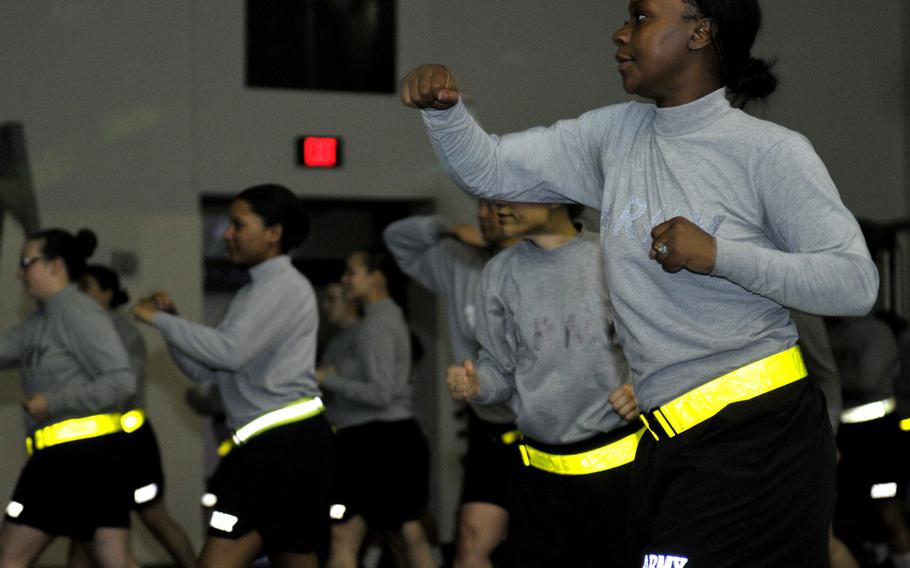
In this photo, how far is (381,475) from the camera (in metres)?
5.70

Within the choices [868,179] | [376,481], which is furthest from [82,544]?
[868,179]

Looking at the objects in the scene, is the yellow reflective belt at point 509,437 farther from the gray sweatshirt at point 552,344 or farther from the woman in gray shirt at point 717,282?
the woman in gray shirt at point 717,282

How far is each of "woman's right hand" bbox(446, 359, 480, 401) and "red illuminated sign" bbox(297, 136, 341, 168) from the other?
455 cm

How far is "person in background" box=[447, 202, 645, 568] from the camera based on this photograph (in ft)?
10.6

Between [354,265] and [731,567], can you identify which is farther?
[354,265]

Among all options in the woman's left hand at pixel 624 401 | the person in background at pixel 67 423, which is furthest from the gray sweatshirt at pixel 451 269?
the woman's left hand at pixel 624 401

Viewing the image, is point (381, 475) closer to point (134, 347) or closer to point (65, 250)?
point (134, 347)

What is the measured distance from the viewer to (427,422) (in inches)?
311

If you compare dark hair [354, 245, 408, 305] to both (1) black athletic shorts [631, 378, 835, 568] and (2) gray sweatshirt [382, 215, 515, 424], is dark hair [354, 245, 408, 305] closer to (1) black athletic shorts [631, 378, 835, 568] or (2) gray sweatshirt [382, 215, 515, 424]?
(2) gray sweatshirt [382, 215, 515, 424]

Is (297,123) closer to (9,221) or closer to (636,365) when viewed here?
(9,221)

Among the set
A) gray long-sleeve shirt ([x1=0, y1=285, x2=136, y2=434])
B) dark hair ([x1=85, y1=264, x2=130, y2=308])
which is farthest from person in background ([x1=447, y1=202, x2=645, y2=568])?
dark hair ([x1=85, y1=264, x2=130, y2=308])

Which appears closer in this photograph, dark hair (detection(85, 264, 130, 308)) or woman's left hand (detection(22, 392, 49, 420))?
woman's left hand (detection(22, 392, 49, 420))

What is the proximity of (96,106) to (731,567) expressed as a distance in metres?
5.91

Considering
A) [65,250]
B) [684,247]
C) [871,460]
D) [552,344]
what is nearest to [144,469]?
[65,250]
